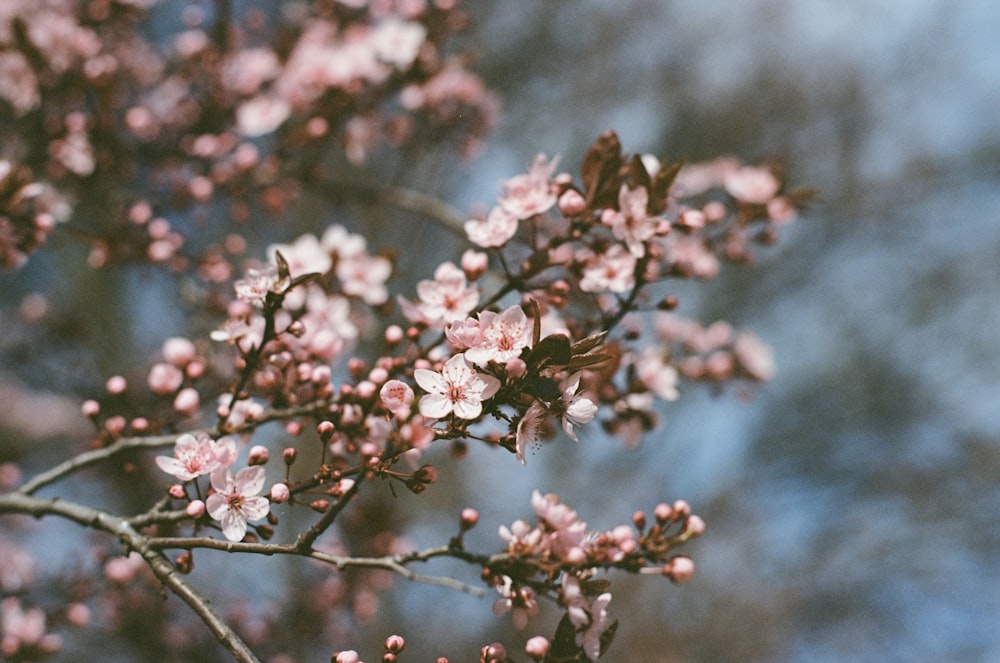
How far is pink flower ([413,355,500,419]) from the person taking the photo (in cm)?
120

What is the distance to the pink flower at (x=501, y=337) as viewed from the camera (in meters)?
1.20

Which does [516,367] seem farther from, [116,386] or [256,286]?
[116,386]

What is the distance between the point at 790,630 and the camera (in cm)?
829

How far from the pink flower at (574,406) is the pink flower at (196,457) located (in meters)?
0.67

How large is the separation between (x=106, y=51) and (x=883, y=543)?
8654 millimetres

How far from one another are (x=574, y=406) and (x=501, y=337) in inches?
7.1

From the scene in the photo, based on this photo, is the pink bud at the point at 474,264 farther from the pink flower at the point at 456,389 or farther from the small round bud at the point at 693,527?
the small round bud at the point at 693,527

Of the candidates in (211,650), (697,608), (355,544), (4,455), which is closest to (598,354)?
(355,544)

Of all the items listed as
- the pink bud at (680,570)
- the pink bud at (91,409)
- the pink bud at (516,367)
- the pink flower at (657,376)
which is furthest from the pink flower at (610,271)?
the pink bud at (91,409)

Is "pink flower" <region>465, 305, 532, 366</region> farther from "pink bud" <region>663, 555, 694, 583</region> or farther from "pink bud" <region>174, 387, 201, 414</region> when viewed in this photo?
"pink bud" <region>174, 387, 201, 414</region>

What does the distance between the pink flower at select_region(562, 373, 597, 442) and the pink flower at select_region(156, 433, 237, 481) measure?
665mm

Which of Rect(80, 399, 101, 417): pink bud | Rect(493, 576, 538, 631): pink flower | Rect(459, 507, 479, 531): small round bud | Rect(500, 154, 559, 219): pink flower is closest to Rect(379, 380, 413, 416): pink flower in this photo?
Rect(459, 507, 479, 531): small round bud

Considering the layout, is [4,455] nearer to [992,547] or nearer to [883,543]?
[883,543]

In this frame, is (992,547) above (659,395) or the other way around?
above
